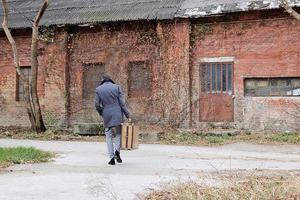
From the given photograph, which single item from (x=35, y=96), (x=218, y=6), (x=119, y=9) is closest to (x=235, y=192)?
(x=218, y=6)

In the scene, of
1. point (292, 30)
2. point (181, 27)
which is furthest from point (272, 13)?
point (181, 27)

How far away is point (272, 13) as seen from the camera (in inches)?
725

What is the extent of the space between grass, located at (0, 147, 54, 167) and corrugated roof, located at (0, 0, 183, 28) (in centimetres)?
970

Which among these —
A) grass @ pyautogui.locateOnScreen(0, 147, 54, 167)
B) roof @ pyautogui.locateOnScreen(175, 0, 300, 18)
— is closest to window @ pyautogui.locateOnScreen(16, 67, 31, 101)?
roof @ pyautogui.locateOnScreen(175, 0, 300, 18)

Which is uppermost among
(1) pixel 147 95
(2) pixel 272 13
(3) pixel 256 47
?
(2) pixel 272 13

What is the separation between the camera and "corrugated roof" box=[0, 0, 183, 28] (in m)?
20.2

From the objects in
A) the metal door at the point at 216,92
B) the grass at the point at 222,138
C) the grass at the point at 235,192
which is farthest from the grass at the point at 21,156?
the metal door at the point at 216,92

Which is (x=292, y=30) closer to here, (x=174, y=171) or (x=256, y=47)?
(x=256, y=47)

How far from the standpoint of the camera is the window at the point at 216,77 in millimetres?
19109

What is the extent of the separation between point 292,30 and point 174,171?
1078 cm

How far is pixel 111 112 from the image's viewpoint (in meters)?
10.3

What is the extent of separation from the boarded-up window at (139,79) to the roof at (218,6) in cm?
272

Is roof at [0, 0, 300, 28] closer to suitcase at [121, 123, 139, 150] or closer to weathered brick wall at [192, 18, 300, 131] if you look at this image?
weathered brick wall at [192, 18, 300, 131]

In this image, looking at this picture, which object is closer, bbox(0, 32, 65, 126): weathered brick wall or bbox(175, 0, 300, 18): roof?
bbox(175, 0, 300, 18): roof
